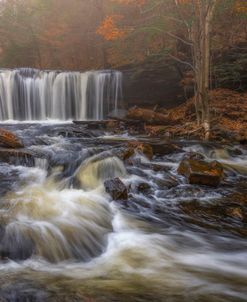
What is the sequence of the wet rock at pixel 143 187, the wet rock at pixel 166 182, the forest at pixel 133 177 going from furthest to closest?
the wet rock at pixel 166 182 → the wet rock at pixel 143 187 → the forest at pixel 133 177

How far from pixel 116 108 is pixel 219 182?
9.17 metres

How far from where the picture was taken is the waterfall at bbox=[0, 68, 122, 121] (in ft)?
53.0

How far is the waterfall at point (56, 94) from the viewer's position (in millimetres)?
16156

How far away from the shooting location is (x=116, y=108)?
1591 centimetres

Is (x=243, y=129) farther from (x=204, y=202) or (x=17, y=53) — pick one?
(x=17, y=53)

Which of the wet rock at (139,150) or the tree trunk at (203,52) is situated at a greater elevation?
the tree trunk at (203,52)

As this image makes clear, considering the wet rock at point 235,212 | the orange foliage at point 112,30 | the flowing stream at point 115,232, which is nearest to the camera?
the flowing stream at point 115,232

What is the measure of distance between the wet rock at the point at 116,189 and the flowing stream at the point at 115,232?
0.14 m

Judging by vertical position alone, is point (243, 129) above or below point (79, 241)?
above

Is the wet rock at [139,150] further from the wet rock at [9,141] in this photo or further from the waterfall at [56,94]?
the waterfall at [56,94]

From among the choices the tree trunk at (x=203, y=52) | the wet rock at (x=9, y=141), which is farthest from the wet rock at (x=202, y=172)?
the wet rock at (x=9, y=141)

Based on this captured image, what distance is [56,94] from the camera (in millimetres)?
16500

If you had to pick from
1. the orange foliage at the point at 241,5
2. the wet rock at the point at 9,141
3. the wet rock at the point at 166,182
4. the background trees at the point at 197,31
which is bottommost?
the wet rock at the point at 166,182

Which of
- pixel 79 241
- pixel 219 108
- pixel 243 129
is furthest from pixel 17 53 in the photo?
pixel 79 241
